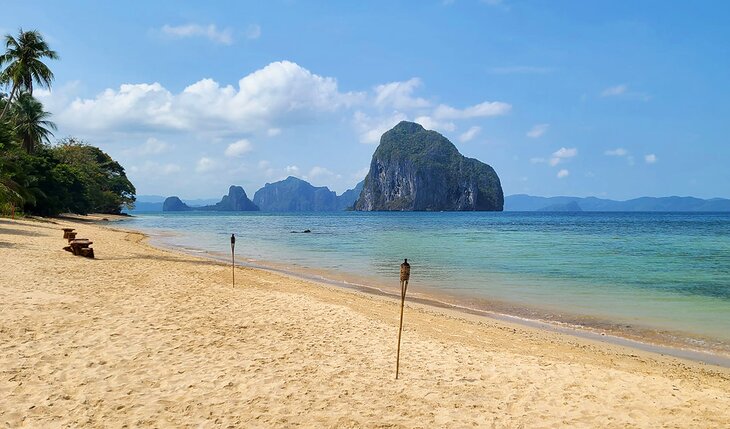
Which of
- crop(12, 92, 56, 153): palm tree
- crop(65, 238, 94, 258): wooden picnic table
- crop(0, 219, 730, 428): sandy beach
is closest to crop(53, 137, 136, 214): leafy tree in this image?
crop(12, 92, 56, 153): palm tree

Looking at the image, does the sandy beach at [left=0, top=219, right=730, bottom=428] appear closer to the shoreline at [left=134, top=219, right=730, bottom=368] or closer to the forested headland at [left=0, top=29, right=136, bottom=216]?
the shoreline at [left=134, top=219, right=730, bottom=368]

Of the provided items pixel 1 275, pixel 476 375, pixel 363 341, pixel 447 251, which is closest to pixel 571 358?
pixel 476 375

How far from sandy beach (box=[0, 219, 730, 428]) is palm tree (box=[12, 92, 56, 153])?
4968 cm

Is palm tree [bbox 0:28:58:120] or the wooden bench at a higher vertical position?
palm tree [bbox 0:28:58:120]

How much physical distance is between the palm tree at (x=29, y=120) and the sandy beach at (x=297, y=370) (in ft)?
163

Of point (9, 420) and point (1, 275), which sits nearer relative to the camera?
point (9, 420)

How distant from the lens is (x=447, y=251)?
35.1 m

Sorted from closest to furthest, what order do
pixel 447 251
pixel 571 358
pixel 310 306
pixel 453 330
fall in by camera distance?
pixel 571 358, pixel 453 330, pixel 310 306, pixel 447 251

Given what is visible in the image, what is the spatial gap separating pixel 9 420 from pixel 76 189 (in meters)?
63.4

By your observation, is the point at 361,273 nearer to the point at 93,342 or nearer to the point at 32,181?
the point at 93,342

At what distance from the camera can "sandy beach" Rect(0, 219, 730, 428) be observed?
5.93 metres

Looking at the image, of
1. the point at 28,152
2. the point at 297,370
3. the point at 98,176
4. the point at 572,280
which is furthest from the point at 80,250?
the point at 98,176

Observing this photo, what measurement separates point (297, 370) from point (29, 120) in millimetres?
59240

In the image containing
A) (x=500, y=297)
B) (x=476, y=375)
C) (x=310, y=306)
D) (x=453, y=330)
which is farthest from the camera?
(x=500, y=297)
